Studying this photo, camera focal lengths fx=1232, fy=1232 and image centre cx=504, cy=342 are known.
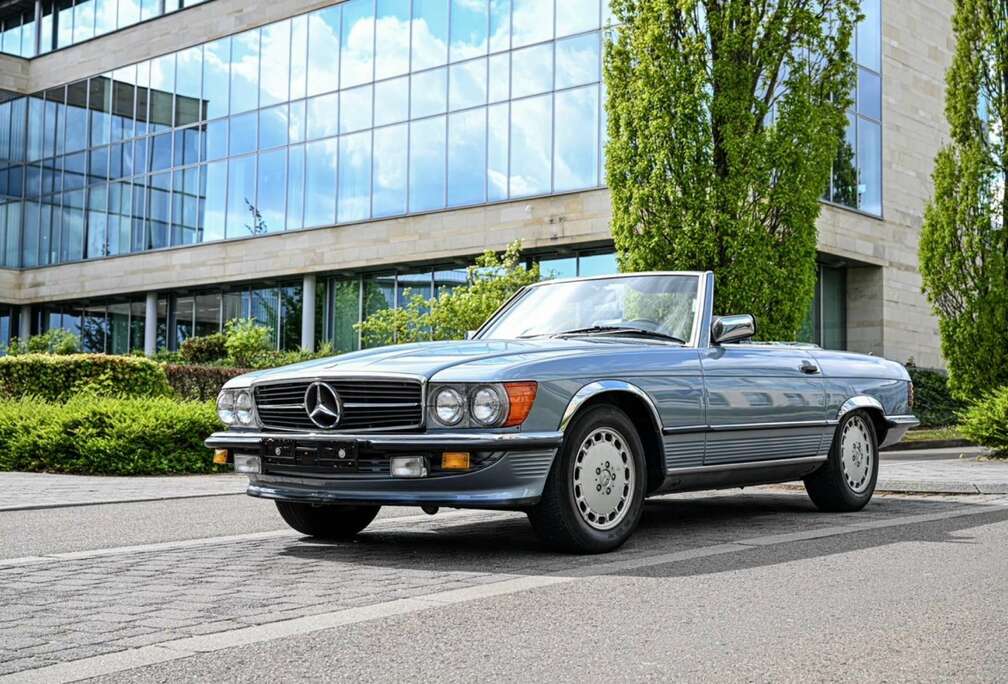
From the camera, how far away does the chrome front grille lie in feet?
20.4

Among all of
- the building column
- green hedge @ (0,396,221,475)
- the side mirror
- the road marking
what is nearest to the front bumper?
the road marking

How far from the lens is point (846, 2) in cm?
1766

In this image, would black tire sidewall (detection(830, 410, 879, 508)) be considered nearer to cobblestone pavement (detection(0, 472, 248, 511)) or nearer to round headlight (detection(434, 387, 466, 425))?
round headlight (detection(434, 387, 466, 425))

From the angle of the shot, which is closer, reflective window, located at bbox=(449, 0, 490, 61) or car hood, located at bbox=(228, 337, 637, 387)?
car hood, located at bbox=(228, 337, 637, 387)

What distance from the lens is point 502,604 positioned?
5082mm

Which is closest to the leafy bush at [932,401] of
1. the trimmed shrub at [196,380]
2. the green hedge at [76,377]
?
the trimmed shrub at [196,380]

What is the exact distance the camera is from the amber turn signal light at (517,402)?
6105 millimetres

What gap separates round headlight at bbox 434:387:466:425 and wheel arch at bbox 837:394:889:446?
3590 millimetres

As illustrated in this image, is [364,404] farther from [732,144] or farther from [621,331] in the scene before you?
[732,144]

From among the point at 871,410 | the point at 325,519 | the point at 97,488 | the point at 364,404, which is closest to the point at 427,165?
the point at 97,488

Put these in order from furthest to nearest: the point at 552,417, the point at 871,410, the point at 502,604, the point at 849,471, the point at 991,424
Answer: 1. the point at 991,424
2. the point at 871,410
3. the point at 849,471
4. the point at 552,417
5. the point at 502,604

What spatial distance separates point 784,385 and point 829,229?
68.5 ft

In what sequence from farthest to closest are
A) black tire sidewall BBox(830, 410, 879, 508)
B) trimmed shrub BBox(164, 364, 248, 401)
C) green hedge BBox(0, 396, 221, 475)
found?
trimmed shrub BBox(164, 364, 248, 401), green hedge BBox(0, 396, 221, 475), black tire sidewall BBox(830, 410, 879, 508)

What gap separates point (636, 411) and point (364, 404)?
1581 millimetres
